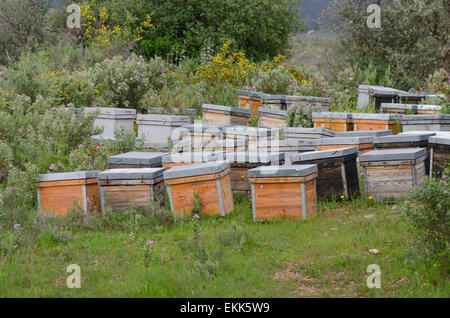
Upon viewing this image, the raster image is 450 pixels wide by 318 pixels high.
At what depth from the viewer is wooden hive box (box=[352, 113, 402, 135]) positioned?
366 inches

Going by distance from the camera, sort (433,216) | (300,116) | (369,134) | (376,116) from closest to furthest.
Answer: (433,216), (369,134), (376,116), (300,116)

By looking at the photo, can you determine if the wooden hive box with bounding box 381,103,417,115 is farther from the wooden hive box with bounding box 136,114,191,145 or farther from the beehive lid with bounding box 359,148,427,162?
the wooden hive box with bounding box 136,114,191,145

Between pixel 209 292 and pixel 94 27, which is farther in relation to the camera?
pixel 94 27

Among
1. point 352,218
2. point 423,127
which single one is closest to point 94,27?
point 423,127

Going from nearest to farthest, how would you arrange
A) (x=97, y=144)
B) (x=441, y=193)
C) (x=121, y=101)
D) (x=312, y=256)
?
(x=441, y=193) < (x=312, y=256) < (x=97, y=144) < (x=121, y=101)

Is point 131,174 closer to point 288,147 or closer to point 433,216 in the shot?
point 288,147

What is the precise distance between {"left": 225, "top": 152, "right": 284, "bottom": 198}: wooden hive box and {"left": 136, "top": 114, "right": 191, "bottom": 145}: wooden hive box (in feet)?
8.62

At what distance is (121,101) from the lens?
531 inches

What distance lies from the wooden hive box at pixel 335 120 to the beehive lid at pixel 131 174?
13.5 ft

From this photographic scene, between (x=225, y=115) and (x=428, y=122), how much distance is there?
4.13m

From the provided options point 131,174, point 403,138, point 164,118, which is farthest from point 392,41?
point 131,174

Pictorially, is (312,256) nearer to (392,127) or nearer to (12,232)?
(12,232)

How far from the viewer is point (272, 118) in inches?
428

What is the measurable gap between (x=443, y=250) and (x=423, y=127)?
14.5ft
